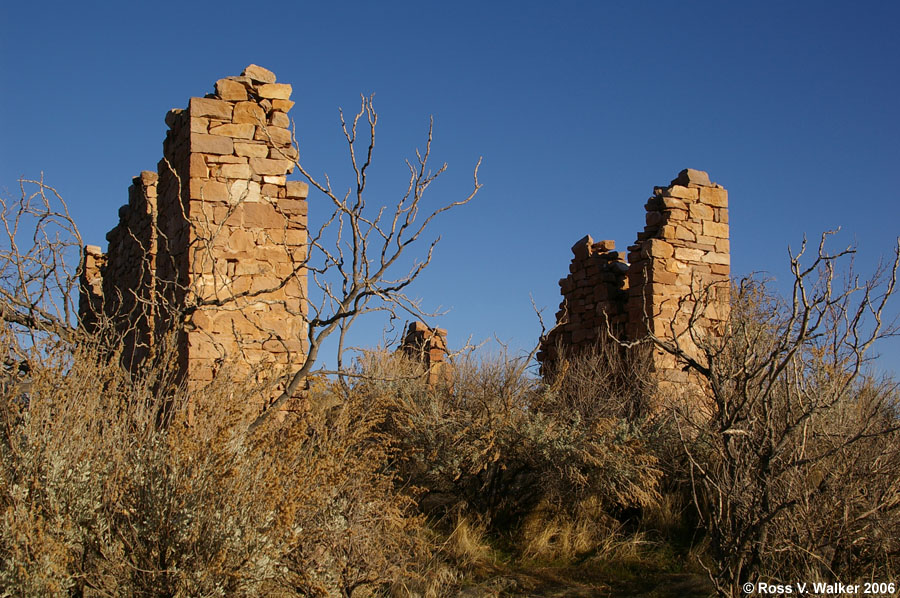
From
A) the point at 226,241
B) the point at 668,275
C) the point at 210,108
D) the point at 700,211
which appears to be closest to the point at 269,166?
the point at 210,108

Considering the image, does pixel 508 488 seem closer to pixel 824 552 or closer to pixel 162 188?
pixel 824 552

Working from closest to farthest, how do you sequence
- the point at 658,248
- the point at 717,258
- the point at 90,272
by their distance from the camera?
the point at 658,248 < the point at 717,258 < the point at 90,272

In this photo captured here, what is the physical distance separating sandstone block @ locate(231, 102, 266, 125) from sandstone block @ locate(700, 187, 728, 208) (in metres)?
6.69

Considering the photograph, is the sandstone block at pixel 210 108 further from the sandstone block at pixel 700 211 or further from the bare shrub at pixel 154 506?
the sandstone block at pixel 700 211

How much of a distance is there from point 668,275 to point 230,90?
6.36 meters

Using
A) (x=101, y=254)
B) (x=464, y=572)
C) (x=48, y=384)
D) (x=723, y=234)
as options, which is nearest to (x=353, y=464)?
(x=464, y=572)

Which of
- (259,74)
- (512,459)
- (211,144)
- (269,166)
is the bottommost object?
(512,459)

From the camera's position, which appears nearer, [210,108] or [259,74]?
[210,108]

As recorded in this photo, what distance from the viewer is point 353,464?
6238mm

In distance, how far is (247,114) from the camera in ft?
27.2

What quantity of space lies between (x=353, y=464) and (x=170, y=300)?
3.09 metres

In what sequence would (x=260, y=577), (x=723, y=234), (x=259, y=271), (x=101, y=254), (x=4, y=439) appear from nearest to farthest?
(x=260, y=577) < (x=4, y=439) < (x=259, y=271) < (x=723, y=234) < (x=101, y=254)

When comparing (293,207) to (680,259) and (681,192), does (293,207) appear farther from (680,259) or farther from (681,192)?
(681,192)

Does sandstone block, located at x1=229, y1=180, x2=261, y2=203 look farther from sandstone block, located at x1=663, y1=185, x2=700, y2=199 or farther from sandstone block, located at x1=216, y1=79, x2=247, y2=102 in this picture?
sandstone block, located at x1=663, y1=185, x2=700, y2=199
